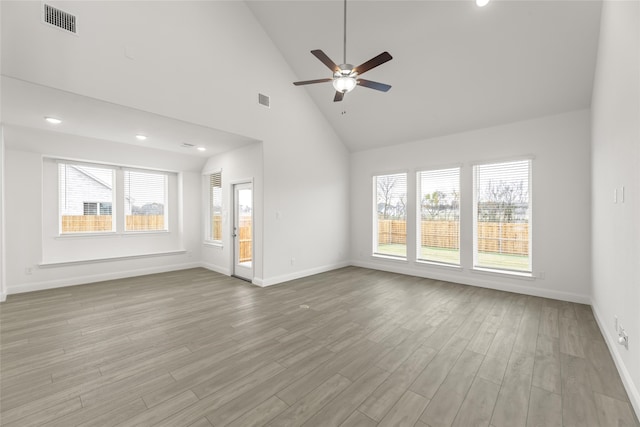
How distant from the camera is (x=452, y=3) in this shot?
3.56 m

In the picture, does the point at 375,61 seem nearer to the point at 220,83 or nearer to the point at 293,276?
the point at 220,83

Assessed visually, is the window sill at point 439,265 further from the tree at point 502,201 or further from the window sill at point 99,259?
the window sill at point 99,259

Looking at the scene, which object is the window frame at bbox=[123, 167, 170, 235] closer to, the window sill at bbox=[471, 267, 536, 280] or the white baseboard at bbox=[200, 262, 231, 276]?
the white baseboard at bbox=[200, 262, 231, 276]

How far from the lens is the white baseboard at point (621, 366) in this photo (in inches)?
76.5

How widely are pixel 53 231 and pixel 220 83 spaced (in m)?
4.49

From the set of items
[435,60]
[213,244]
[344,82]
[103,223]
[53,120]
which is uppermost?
[435,60]

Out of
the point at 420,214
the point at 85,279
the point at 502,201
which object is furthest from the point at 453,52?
the point at 85,279

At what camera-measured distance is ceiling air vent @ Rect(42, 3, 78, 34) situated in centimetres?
289

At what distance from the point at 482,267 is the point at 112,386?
5846 mm

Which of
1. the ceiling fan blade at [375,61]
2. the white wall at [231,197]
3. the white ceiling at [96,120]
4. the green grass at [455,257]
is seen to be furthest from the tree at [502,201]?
the white ceiling at [96,120]

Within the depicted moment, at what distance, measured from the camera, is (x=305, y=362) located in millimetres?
2539

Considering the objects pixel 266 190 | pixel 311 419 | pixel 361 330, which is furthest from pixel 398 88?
pixel 311 419

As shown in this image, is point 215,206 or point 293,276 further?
point 215,206

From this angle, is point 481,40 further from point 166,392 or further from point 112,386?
point 112,386
